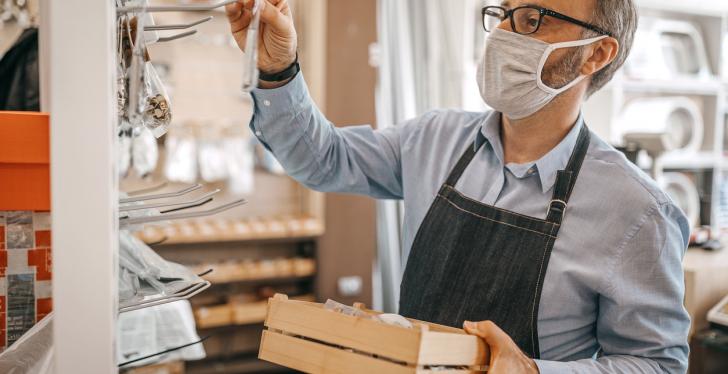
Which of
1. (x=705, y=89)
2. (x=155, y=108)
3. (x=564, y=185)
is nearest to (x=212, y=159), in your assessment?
(x=155, y=108)

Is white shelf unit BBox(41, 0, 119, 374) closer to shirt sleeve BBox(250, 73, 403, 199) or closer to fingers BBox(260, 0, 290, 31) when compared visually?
fingers BBox(260, 0, 290, 31)

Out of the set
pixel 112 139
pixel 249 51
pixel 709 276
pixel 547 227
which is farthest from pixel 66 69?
pixel 709 276

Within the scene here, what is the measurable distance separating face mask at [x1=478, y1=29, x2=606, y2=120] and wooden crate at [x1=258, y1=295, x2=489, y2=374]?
2.01ft

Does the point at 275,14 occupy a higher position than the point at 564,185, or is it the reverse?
the point at 275,14

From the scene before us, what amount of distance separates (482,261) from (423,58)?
263 cm

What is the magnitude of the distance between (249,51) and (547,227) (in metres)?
0.79

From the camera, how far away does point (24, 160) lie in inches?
35.4

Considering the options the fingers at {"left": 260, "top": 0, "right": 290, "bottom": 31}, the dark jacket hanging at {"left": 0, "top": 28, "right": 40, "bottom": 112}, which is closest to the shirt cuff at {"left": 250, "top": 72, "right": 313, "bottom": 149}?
the fingers at {"left": 260, "top": 0, "right": 290, "bottom": 31}

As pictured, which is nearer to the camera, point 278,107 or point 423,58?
point 278,107

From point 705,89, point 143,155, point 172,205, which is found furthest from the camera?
point 705,89

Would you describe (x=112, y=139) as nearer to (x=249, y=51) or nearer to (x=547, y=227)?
(x=249, y=51)

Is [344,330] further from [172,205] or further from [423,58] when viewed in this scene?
[423,58]

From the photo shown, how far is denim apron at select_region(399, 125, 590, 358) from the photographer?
121 centimetres

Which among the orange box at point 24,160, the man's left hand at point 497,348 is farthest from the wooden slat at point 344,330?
the orange box at point 24,160
